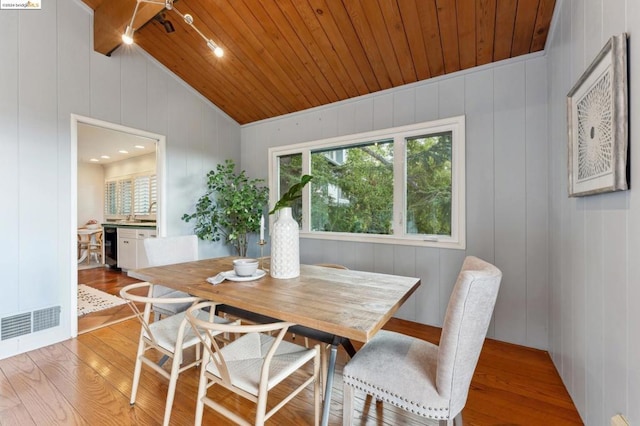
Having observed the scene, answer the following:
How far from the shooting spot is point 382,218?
119 inches

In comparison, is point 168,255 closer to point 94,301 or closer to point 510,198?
point 94,301

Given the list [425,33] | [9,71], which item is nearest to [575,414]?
[425,33]

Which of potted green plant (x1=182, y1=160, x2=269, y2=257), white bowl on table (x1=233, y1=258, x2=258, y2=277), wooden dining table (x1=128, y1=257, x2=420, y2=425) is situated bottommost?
wooden dining table (x1=128, y1=257, x2=420, y2=425)

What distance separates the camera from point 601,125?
4.12 feet

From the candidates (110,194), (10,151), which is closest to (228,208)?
(10,151)

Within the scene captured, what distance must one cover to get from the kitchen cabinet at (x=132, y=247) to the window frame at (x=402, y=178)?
278 centimetres

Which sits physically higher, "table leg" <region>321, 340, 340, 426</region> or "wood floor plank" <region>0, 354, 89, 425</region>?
"table leg" <region>321, 340, 340, 426</region>

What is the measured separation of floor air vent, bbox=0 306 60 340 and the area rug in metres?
0.66

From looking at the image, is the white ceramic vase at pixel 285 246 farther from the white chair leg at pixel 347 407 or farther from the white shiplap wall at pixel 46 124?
the white shiplap wall at pixel 46 124

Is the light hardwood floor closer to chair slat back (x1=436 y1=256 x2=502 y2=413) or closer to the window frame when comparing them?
chair slat back (x1=436 y1=256 x2=502 y2=413)

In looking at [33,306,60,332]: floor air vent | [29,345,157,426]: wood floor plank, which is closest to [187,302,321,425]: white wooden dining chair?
[29,345,157,426]: wood floor plank

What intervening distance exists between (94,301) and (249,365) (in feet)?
10.9

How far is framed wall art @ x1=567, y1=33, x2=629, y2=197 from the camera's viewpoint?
108 cm

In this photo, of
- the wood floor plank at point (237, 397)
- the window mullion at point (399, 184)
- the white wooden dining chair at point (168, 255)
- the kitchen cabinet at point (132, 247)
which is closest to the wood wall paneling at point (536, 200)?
the wood floor plank at point (237, 397)
